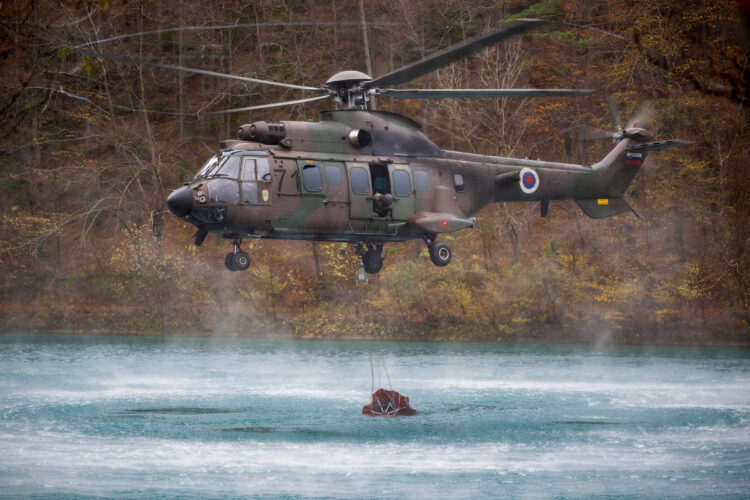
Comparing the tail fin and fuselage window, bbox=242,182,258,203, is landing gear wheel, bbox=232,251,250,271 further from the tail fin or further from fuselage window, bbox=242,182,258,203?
the tail fin

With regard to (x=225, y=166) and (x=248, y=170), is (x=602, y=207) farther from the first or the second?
(x=225, y=166)

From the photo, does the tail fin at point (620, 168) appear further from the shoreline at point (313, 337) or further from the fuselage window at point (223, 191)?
the shoreline at point (313, 337)

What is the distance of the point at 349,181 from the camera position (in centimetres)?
1864

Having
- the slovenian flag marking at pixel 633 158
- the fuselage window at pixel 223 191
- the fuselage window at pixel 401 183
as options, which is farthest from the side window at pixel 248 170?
the slovenian flag marking at pixel 633 158

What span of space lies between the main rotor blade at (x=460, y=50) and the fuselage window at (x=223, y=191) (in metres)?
3.41

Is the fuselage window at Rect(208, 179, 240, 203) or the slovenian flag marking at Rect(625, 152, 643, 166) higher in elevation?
the slovenian flag marking at Rect(625, 152, 643, 166)

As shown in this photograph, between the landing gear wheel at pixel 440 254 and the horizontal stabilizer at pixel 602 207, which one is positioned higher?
the horizontal stabilizer at pixel 602 207

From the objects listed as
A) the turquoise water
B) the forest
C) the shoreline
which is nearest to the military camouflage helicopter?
the turquoise water

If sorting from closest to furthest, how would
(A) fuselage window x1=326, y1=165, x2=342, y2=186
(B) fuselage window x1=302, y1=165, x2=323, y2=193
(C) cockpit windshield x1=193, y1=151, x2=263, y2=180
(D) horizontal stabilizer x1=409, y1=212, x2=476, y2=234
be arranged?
(C) cockpit windshield x1=193, y1=151, x2=263, y2=180 → (B) fuselage window x1=302, y1=165, x2=323, y2=193 → (A) fuselage window x1=326, y1=165, x2=342, y2=186 → (D) horizontal stabilizer x1=409, y1=212, x2=476, y2=234

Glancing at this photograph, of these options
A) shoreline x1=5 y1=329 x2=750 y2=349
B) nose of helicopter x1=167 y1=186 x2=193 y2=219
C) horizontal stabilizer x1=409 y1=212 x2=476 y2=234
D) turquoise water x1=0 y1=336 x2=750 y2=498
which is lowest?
turquoise water x1=0 y1=336 x2=750 y2=498

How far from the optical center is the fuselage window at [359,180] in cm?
1867

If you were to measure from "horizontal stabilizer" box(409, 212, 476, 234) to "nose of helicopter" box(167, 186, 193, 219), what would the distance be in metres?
4.71

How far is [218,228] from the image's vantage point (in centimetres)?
1773

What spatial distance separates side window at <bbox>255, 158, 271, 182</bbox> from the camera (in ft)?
58.9
